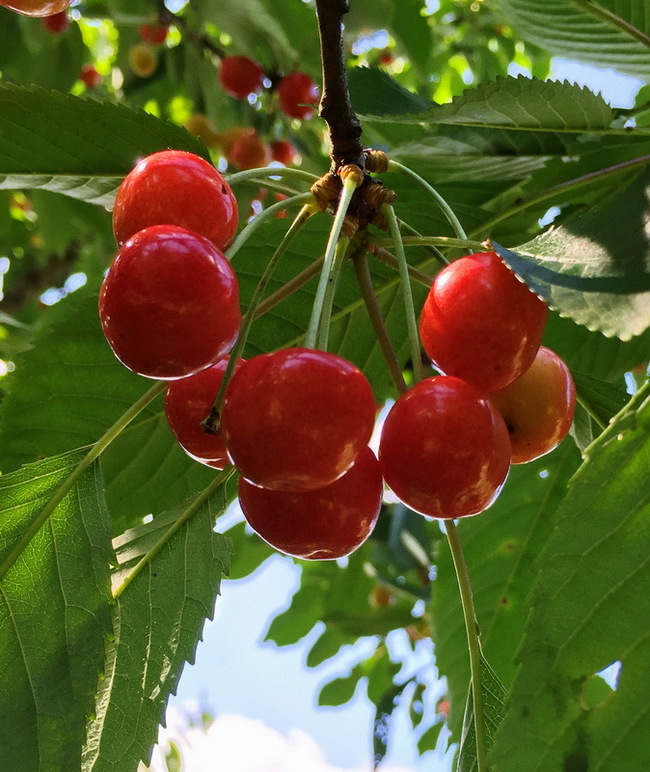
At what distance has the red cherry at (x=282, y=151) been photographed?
13.8 ft

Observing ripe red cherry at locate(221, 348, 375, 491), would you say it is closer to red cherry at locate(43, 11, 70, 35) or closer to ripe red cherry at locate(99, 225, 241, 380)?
ripe red cherry at locate(99, 225, 241, 380)

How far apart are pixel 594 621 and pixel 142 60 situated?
3.85 meters

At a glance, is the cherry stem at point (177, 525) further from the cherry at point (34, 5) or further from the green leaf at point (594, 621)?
the cherry at point (34, 5)

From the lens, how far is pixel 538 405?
3.61 feet

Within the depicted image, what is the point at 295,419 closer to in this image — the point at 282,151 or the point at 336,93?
the point at 336,93

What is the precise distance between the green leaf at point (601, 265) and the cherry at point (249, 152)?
3.02 meters

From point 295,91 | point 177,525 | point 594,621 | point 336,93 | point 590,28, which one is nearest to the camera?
point 594,621

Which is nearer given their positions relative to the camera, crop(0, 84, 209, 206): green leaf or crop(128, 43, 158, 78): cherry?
crop(0, 84, 209, 206): green leaf

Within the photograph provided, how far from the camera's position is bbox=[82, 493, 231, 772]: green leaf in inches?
48.0

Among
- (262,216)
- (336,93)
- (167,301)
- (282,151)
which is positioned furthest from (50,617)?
(282,151)

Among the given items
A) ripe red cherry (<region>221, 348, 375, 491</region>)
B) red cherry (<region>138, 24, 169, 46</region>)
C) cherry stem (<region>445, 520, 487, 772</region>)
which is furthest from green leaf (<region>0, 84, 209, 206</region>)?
red cherry (<region>138, 24, 169, 46</region>)

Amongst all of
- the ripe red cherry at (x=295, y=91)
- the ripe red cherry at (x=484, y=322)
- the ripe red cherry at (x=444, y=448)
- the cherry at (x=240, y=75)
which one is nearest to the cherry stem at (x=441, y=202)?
the ripe red cherry at (x=484, y=322)

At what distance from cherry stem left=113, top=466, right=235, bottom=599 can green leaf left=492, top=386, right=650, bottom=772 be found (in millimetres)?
596

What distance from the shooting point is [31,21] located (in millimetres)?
3031
